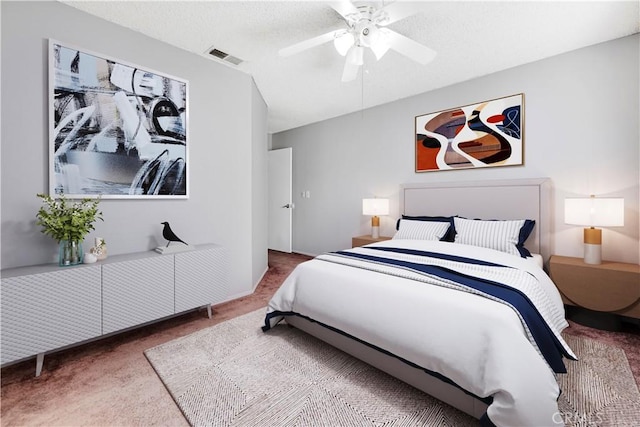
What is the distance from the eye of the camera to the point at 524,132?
288cm

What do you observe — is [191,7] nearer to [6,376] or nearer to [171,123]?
[171,123]

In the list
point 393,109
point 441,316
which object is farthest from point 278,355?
point 393,109

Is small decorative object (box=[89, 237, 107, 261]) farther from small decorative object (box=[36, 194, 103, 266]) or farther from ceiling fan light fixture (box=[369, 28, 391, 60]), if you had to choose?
ceiling fan light fixture (box=[369, 28, 391, 60])

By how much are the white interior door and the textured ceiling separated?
2.07m

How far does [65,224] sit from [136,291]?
0.64m

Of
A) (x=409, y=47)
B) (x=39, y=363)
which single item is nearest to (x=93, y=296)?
(x=39, y=363)

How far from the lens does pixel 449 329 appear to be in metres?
1.37

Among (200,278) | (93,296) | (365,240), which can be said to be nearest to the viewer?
(93,296)

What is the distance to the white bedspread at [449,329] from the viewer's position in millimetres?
1151

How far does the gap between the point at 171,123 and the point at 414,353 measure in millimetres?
2632

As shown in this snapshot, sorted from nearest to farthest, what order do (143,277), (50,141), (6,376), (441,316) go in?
(441,316) → (6,376) → (50,141) → (143,277)

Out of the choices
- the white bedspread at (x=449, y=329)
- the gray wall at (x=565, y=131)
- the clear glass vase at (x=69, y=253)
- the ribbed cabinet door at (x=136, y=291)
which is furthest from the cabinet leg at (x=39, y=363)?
the gray wall at (x=565, y=131)

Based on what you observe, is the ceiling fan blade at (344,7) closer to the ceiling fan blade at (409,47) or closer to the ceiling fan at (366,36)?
the ceiling fan at (366,36)

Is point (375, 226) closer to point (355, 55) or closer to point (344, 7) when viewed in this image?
point (355, 55)
